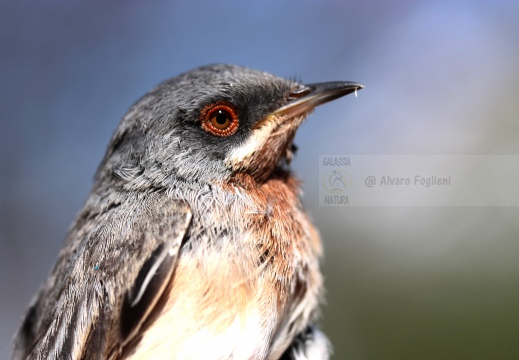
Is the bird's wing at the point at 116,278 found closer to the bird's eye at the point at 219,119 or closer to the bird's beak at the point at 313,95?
the bird's eye at the point at 219,119

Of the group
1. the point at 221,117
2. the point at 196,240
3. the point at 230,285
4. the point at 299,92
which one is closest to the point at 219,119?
the point at 221,117

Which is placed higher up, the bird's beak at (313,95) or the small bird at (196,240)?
the bird's beak at (313,95)

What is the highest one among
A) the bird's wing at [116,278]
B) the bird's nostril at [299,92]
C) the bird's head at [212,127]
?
the bird's nostril at [299,92]

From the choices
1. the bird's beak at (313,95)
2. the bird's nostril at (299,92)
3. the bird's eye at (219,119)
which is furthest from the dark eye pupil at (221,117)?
the bird's nostril at (299,92)

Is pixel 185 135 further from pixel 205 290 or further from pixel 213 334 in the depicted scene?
pixel 213 334

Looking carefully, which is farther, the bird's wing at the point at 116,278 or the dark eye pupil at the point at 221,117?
the dark eye pupil at the point at 221,117

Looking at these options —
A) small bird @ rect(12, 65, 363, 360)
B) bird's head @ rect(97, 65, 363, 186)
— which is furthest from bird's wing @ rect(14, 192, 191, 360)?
bird's head @ rect(97, 65, 363, 186)
